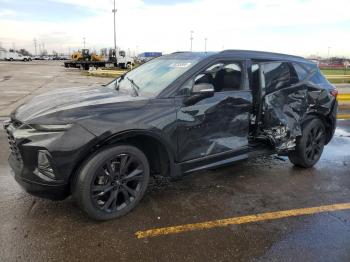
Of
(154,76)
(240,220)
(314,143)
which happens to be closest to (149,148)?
(154,76)

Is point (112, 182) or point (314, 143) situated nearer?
point (112, 182)

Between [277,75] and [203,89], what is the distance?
5.10 feet

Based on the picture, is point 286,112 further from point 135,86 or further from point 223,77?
point 135,86

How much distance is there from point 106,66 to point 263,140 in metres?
45.8

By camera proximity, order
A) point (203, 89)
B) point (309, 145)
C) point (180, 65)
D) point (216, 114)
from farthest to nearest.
A: point (309, 145)
point (180, 65)
point (216, 114)
point (203, 89)

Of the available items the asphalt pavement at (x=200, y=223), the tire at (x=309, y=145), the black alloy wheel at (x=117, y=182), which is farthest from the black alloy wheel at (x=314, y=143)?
the black alloy wheel at (x=117, y=182)

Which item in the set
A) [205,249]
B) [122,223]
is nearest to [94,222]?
[122,223]

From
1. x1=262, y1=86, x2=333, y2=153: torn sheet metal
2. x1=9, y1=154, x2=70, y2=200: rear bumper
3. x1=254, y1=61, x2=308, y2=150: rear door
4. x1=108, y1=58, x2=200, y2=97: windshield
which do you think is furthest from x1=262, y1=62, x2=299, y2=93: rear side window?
x1=9, y1=154, x2=70, y2=200: rear bumper

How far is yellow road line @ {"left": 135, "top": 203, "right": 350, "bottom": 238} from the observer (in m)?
3.43

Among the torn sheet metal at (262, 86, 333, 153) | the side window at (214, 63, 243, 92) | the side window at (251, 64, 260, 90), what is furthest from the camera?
the torn sheet metal at (262, 86, 333, 153)

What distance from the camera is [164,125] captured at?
3723 mm

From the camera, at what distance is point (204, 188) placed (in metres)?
4.55

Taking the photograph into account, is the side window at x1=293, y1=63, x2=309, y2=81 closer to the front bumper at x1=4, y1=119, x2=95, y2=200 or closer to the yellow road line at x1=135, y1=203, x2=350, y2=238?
the yellow road line at x1=135, y1=203, x2=350, y2=238

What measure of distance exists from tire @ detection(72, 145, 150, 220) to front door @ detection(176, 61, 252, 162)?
0.55 m
